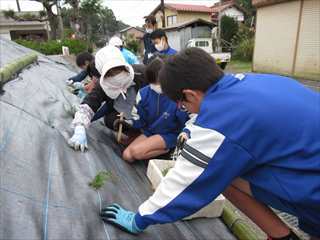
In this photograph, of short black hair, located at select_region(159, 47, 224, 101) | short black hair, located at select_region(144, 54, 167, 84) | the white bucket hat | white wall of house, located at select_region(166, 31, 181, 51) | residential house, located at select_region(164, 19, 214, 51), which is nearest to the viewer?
short black hair, located at select_region(159, 47, 224, 101)

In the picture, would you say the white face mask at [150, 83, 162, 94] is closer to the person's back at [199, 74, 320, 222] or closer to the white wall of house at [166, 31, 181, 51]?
the person's back at [199, 74, 320, 222]

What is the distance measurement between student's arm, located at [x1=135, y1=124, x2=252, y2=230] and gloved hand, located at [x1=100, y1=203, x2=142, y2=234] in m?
0.18

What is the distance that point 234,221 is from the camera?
6.25 ft

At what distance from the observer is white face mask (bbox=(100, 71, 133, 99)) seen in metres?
2.67

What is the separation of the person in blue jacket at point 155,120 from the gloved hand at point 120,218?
927 mm

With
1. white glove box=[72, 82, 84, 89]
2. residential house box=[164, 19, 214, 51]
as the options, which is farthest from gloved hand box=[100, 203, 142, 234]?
residential house box=[164, 19, 214, 51]

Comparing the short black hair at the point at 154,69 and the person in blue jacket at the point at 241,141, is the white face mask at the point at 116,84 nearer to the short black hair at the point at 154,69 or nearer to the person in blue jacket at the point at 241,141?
the short black hair at the point at 154,69

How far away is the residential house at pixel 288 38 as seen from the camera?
972cm

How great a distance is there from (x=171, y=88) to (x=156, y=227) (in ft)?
2.43

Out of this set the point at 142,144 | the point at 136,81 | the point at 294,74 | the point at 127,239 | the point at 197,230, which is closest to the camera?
the point at 127,239

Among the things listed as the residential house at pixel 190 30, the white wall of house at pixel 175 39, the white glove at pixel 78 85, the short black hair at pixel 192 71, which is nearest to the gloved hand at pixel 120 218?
the short black hair at pixel 192 71

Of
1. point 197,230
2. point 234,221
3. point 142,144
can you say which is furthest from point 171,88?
point 142,144

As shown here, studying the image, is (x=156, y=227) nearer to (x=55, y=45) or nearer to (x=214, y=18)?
(x=55, y=45)

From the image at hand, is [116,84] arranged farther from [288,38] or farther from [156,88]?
[288,38]
